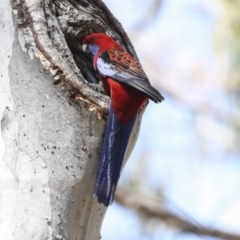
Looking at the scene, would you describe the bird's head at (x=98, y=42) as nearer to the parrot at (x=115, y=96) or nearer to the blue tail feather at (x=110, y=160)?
the parrot at (x=115, y=96)

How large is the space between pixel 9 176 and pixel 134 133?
55 cm

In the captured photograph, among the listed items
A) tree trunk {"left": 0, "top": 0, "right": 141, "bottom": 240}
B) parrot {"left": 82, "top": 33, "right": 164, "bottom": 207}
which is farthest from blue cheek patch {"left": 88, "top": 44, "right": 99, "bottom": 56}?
tree trunk {"left": 0, "top": 0, "right": 141, "bottom": 240}

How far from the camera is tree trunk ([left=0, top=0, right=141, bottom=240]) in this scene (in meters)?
1.60

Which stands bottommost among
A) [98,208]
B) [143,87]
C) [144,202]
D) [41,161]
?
[144,202]

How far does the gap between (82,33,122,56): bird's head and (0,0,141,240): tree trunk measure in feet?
1.06

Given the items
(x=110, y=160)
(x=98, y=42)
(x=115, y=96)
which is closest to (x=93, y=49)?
(x=98, y=42)

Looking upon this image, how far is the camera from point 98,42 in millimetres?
2252

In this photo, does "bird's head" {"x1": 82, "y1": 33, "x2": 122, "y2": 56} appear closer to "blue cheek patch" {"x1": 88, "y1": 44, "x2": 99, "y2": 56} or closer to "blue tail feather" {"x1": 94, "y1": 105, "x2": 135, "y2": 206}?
"blue cheek patch" {"x1": 88, "y1": 44, "x2": 99, "y2": 56}

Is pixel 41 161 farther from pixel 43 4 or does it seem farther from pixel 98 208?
pixel 43 4

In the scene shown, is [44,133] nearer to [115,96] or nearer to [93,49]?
[115,96]

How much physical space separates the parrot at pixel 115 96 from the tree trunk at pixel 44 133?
0.03 metres

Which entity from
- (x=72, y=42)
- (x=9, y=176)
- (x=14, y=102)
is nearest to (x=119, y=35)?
(x=72, y=42)

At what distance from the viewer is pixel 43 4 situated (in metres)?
1.94

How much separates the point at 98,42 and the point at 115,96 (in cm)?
37
